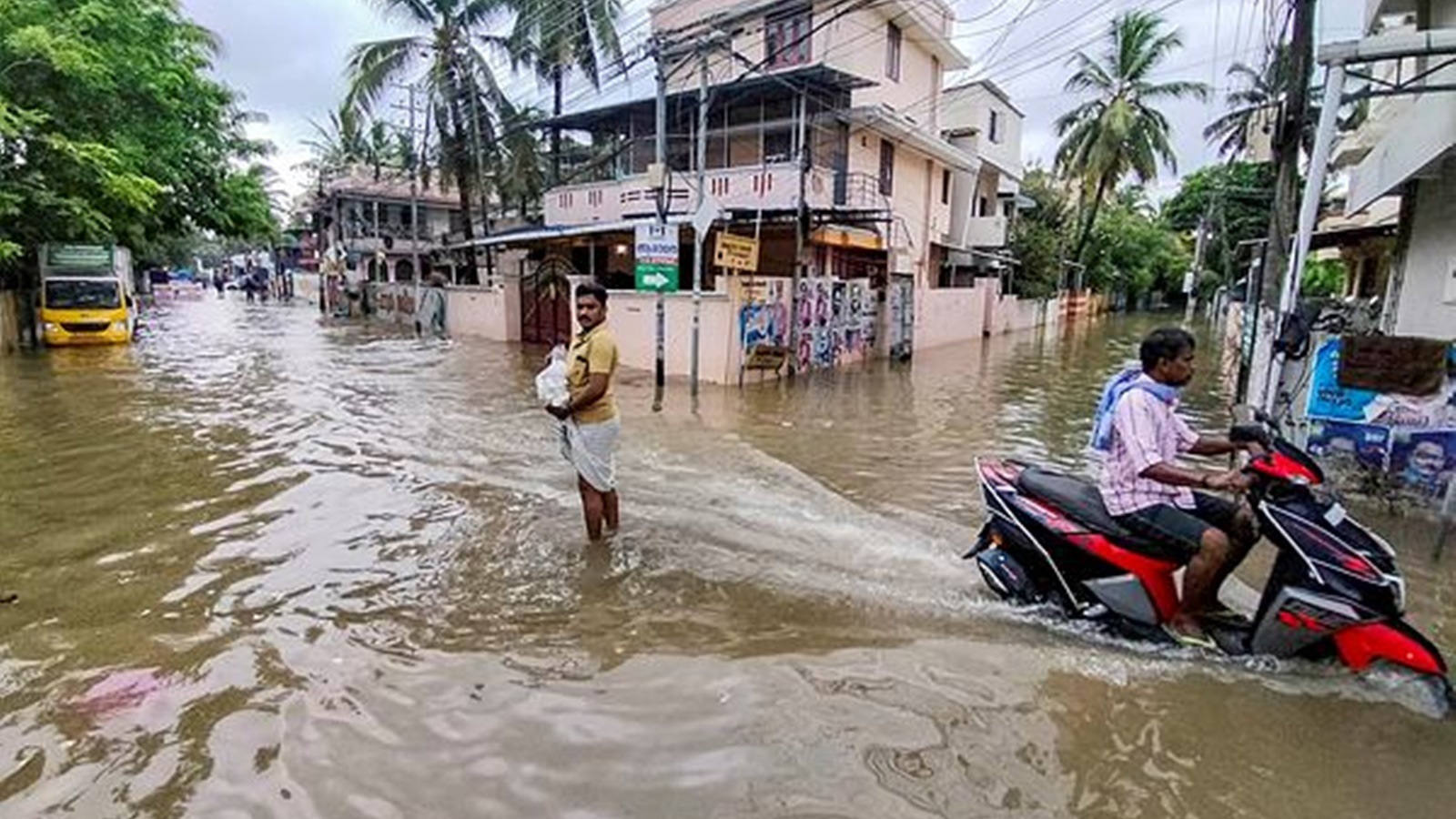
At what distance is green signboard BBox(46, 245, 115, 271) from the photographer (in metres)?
17.9

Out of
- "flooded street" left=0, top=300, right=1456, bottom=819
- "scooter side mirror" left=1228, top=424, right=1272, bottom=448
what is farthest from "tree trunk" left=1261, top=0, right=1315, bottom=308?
"scooter side mirror" left=1228, top=424, right=1272, bottom=448

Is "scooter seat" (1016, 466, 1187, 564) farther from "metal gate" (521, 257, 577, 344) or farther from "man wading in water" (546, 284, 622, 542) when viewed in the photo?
"metal gate" (521, 257, 577, 344)

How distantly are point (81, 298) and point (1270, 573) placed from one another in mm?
22280

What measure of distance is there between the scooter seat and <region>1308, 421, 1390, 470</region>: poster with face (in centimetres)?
441

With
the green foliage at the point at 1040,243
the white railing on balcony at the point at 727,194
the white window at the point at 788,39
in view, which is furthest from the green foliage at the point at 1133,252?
the white railing on balcony at the point at 727,194

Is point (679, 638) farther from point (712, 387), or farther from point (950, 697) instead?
point (712, 387)

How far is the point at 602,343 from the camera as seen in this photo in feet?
17.1

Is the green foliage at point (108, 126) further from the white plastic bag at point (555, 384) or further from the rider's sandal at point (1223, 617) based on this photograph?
the rider's sandal at point (1223, 617)

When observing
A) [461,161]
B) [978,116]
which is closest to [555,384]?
[461,161]

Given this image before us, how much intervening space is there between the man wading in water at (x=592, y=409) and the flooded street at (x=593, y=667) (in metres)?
0.45

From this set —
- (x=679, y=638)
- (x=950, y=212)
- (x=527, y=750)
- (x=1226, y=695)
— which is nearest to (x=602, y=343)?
(x=679, y=638)

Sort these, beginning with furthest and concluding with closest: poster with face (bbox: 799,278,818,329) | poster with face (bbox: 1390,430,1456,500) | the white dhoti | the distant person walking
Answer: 1. the distant person walking
2. poster with face (bbox: 799,278,818,329)
3. poster with face (bbox: 1390,430,1456,500)
4. the white dhoti

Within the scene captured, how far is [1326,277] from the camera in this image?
112 ft

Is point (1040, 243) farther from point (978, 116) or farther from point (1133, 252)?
point (1133, 252)
